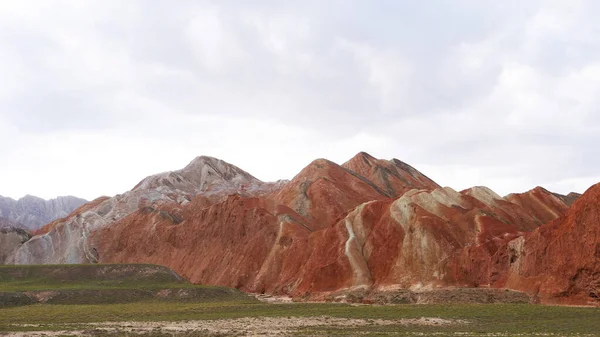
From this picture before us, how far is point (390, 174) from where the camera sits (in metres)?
183

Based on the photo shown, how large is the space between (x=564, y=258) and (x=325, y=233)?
4543 centimetres

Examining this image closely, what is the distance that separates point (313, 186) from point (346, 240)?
168 ft

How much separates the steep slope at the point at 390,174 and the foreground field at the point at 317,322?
110 metres

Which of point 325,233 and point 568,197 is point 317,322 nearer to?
point 325,233

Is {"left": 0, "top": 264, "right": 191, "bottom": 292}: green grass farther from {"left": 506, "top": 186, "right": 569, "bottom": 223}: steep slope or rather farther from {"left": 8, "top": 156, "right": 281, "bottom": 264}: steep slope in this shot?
{"left": 506, "top": 186, "right": 569, "bottom": 223}: steep slope

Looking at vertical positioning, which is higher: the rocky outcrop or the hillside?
the rocky outcrop

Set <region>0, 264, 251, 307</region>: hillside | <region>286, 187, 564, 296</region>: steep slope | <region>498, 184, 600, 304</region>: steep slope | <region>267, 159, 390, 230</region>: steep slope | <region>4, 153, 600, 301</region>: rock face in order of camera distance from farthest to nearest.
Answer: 1. <region>267, 159, 390, 230</region>: steep slope
2. <region>4, 153, 600, 301</region>: rock face
3. <region>286, 187, 564, 296</region>: steep slope
4. <region>0, 264, 251, 307</region>: hillside
5. <region>498, 184, 600, 304</region>: steep slope

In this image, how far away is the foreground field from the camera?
43125 millimetres

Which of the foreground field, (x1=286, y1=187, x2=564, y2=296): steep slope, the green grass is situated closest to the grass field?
the foreground field

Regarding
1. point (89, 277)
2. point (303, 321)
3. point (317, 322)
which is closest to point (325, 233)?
point (89, 277)

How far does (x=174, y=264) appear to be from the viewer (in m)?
138

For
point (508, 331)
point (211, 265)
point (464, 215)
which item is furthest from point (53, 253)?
point (508, 331)

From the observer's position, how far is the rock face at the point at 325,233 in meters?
88.5

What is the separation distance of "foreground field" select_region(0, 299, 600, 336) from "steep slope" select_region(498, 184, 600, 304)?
21.5ft
